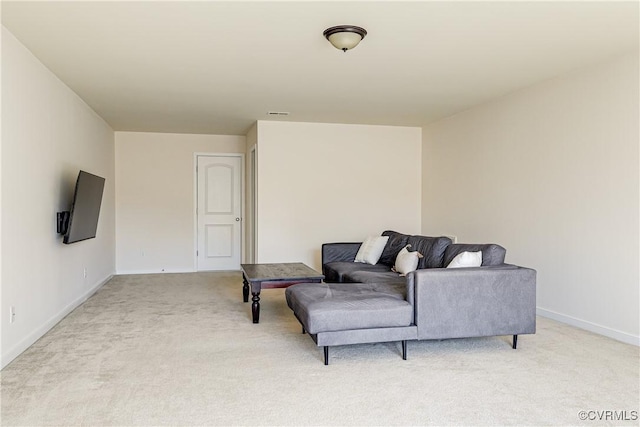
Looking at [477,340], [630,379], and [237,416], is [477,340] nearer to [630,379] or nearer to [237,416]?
[630,379]

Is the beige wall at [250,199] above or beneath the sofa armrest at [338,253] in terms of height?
above

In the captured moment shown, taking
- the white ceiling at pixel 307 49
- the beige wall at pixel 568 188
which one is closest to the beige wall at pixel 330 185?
the white ceiling at pixel 307 49

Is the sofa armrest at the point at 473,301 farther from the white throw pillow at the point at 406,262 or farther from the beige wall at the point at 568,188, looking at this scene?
the white throw pillow at the point at 406,262

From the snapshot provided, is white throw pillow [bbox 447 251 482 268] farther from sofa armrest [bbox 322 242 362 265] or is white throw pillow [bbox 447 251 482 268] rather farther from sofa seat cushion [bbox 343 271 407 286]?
sofa armrest [bbox 322 242 362 265]

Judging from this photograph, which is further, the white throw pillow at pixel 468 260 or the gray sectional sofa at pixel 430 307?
the white throw pillow at pixel 468 260

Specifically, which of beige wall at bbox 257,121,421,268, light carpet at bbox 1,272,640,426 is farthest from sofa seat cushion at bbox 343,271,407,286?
beige wall at bbox 257,121,421,268

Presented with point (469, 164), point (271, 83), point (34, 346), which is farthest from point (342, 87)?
point (34, 346)

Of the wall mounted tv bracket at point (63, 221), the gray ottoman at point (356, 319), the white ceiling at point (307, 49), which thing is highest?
the white ceiling at point (307, 49)

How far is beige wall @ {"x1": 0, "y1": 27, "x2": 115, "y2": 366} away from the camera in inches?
129

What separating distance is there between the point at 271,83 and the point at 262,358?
2596 millimetres

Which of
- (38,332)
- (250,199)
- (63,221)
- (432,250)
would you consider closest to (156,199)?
(250,199)

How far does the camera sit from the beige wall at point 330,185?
259 inches

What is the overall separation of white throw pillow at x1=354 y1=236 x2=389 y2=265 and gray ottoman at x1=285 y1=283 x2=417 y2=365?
6.57 ft

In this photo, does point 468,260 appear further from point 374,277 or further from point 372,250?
point 372,250
